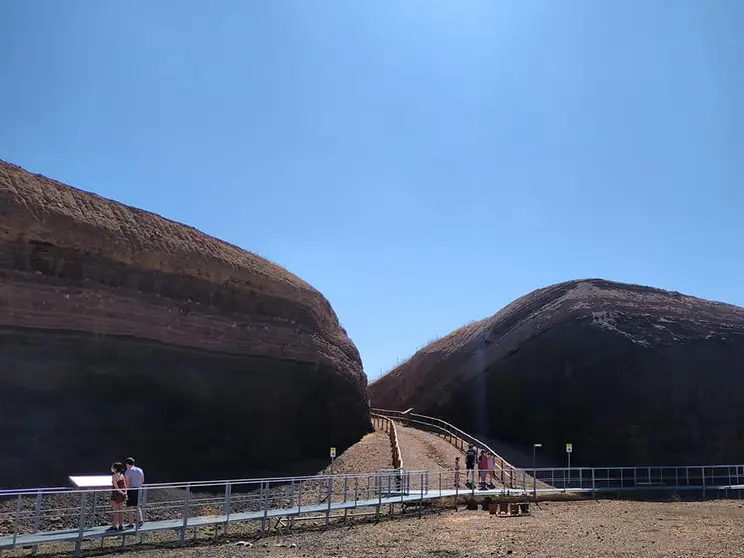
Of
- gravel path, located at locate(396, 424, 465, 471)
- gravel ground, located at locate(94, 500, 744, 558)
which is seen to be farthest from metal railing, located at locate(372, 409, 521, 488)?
gravel ground, located at locate(94, 500, 744, 558)

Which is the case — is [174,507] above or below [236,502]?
above

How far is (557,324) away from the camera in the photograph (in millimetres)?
44438

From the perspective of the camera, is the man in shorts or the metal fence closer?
the metal fence

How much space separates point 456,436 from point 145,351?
739 inches

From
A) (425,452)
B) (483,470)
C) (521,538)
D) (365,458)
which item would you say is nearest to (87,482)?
(521,538)

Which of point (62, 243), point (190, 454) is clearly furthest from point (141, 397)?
point (62, 243)

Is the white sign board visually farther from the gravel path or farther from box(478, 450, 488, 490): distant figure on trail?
the gravel path

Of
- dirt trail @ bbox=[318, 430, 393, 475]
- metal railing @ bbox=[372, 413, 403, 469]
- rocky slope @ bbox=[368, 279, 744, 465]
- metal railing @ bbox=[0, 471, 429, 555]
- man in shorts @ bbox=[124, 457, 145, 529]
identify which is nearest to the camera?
metal railing @ bbox=[0, 471, 429, 555]

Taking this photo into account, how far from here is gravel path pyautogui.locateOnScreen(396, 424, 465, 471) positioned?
31156mm

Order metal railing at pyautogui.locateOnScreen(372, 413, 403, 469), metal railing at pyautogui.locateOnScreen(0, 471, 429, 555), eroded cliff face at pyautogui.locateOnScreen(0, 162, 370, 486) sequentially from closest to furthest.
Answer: metal railing at pyautogui.locateOnScreen(0, 471, 429, 555)
eroded cliff face at pyautogui.locateOnScreen(0, 162, 370, 486)
metal railing at pyautogui.locateOnScreen(372, 413, 403, 469)

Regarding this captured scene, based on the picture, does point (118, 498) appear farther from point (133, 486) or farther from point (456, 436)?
point (456, 436)

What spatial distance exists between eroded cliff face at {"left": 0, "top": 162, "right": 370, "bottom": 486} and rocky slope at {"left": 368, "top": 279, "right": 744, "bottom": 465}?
1313 cm

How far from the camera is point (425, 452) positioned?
3419cm

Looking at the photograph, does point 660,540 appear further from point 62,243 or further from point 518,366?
point 518,366
